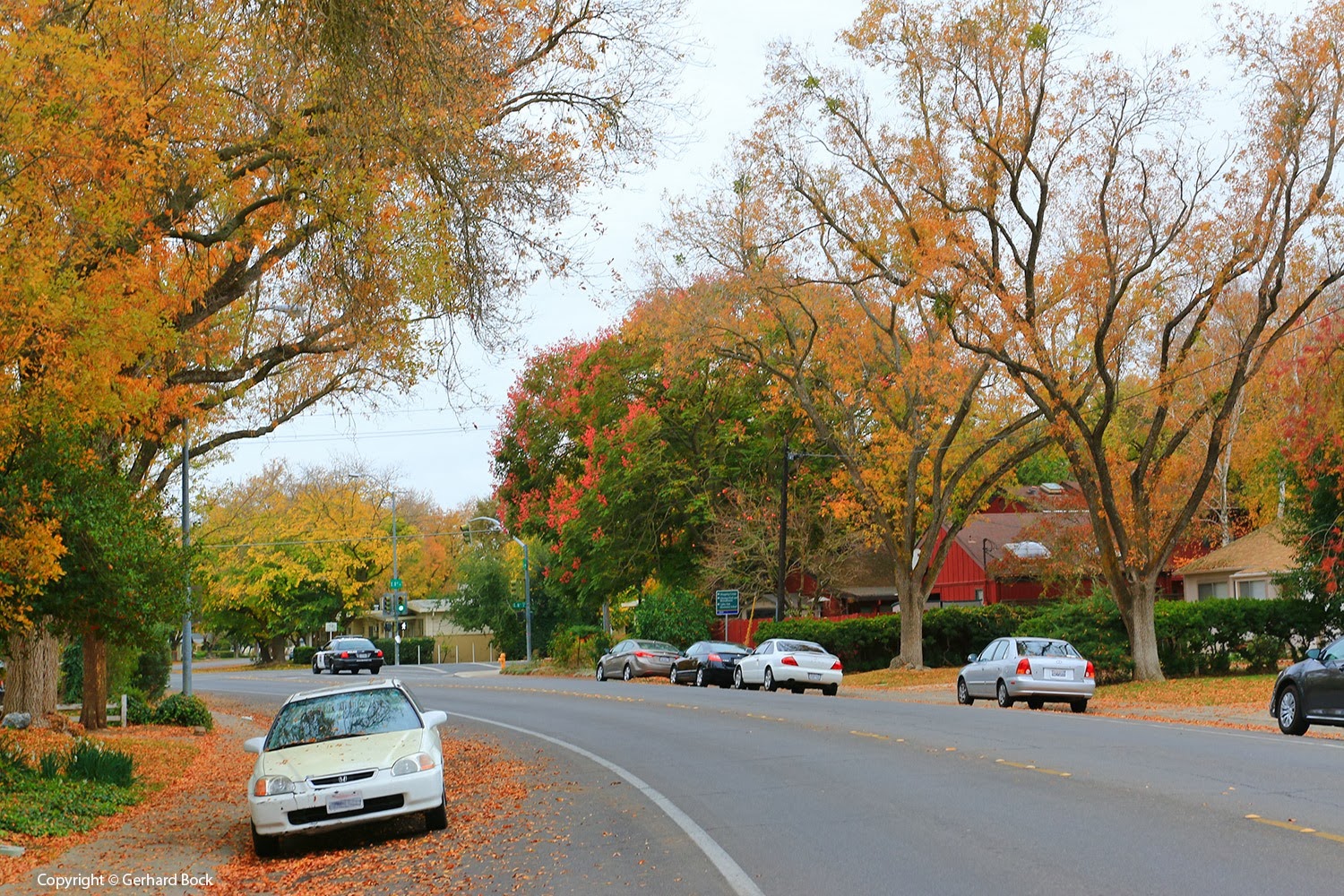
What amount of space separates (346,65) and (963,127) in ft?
68.2

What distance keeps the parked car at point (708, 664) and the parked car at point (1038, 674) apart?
39.0ft

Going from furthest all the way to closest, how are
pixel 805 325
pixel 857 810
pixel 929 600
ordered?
1. pixel 929 600
2. pixel 805 325
3. pixel 857 810

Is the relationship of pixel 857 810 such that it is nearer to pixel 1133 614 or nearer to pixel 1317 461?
pixel 1133 614

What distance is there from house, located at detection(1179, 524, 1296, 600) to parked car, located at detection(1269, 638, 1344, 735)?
24.1 meters

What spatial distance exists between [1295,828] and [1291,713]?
956cm

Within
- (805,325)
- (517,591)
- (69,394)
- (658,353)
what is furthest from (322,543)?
(69,394)

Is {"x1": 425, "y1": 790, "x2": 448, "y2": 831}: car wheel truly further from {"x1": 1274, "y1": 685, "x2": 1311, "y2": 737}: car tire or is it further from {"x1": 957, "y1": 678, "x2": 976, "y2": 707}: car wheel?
{"x1": 957, "y1": 678, "x2": 976, "y2": 707}: car wheel

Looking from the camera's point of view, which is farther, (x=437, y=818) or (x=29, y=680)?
(x=29, y=680)

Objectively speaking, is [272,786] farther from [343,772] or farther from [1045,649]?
[1045,649]

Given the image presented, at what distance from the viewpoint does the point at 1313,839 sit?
913 cm

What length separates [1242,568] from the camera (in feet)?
146

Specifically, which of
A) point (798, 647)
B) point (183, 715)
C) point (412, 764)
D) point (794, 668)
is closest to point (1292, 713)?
point (412, 764)

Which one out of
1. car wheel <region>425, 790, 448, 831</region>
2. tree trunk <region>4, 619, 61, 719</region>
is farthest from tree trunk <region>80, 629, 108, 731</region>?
car wheel <region>425, 790, 448, 831</region>

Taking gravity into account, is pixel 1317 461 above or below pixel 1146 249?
below
